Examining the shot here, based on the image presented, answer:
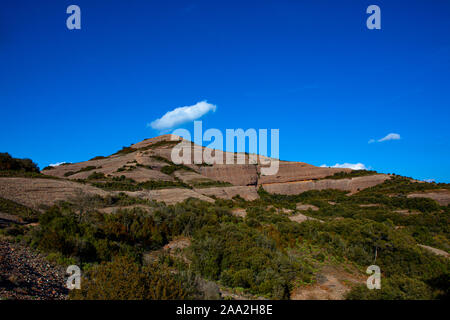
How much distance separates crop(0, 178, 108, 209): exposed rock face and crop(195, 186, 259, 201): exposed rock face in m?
15.2

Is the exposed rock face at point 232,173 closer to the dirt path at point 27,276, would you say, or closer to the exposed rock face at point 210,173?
the exposed rock face at point 210,173

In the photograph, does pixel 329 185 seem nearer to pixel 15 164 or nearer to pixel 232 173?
pixel 232 173

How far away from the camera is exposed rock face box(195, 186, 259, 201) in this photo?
102 ft

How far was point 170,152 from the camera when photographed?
4872 cm

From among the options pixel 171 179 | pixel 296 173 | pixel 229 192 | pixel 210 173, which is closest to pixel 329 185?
pixel 296 173

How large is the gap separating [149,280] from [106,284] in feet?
2.94

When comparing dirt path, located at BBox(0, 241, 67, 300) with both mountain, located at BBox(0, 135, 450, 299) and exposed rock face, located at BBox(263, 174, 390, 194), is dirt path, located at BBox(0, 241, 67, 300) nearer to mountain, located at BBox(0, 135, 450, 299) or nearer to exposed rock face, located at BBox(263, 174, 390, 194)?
mountain, located at BBox(0, 135, 450, 299)

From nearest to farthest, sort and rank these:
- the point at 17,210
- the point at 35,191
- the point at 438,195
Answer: the point at 17,210, the point at 35,191, the point at 438,195

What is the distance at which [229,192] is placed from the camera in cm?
3325

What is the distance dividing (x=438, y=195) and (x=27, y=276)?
42576 mm

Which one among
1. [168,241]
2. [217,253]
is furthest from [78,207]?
[217,253]
